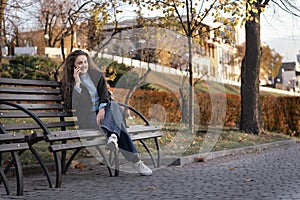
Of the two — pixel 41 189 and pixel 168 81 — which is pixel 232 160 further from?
pixel 168 81

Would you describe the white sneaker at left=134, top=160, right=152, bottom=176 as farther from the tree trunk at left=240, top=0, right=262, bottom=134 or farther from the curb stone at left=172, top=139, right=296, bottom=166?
the tree trunk at left=240, top=0, right=262, bottom=134

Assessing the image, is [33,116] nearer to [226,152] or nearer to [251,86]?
[226,152]

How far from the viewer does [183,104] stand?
20203mm

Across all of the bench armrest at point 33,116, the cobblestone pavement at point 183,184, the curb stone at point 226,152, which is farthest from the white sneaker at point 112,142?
the curb stone at point 226,152

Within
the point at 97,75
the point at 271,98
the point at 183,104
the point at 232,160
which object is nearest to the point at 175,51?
the point at 183,104

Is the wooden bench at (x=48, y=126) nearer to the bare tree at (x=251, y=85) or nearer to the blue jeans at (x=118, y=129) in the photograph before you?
the blue jeans at (x=118, y=129)

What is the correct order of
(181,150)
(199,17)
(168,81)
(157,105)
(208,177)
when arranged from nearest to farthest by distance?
1. (208,177)
2. (181,150)
3. (199,17)
4. (157,105)
5. (168,81)

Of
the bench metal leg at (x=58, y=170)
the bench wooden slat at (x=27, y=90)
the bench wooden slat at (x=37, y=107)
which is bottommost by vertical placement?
the bench metal leg at (x=58, y=170)

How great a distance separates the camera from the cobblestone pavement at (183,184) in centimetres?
538

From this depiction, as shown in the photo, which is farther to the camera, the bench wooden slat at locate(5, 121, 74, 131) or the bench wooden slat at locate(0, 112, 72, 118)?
the bench wooden slat at locate(0, 112, 72, 118)

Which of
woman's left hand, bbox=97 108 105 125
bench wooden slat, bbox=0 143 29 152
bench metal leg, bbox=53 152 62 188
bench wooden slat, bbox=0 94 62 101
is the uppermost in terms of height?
bench wooden slat, bbox=0 94 62 101

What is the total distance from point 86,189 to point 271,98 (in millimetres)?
Result: 14710

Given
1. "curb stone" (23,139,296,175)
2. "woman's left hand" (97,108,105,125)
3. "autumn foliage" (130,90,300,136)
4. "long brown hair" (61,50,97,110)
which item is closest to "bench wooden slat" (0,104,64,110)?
"long brown hair" (61,50,97,110)

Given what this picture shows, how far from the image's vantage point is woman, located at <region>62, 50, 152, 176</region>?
666cm
